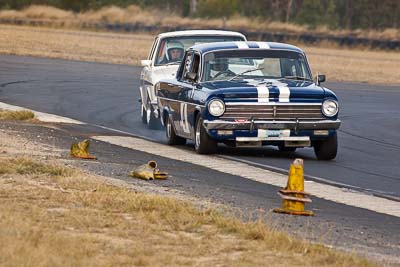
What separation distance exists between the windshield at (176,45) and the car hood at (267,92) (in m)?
5.18

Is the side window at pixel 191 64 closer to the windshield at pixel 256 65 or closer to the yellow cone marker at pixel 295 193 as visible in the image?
the windshield at pixel 256 65

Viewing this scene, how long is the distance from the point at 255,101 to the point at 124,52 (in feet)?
112

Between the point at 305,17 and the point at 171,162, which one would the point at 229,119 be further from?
the point at 305,17

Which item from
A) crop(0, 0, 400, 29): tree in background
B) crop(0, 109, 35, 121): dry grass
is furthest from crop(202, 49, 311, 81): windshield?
crop(0, 0, 400, 29): tree in background

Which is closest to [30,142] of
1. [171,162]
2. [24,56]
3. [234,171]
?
[171,162]

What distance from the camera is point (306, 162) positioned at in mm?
16188

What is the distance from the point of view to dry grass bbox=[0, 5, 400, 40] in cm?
6831

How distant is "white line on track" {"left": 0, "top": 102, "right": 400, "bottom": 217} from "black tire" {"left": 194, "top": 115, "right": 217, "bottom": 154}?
12 centimetres

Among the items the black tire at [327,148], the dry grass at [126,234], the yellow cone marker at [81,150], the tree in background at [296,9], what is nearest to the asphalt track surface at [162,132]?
the black tire at [327,148]

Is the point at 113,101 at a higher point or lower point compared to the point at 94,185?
lower

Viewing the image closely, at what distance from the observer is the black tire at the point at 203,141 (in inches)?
637

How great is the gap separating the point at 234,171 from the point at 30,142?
345 centimetres

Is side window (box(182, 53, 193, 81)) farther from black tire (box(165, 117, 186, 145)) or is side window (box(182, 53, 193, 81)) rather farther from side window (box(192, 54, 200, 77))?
black tire (box(165, 117, 186, 145))

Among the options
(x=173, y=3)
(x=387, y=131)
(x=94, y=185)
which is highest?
(x=94, y=185)
